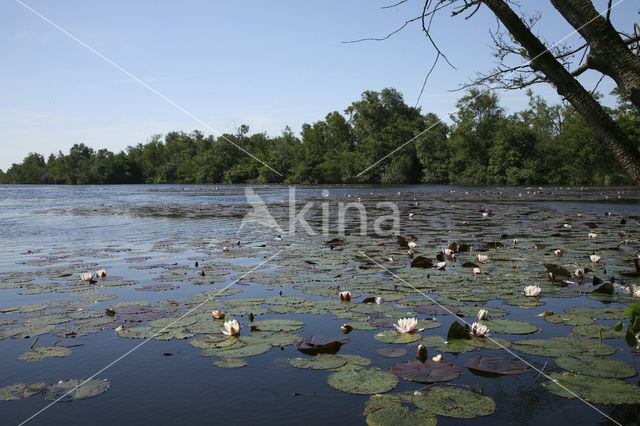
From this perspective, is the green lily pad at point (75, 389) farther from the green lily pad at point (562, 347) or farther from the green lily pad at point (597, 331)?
the green lily pad at point (597, 331)

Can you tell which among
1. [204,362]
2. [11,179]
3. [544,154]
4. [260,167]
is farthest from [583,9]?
[11,179]

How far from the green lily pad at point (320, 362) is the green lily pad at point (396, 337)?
0.52 meters

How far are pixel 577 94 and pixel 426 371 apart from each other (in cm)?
193

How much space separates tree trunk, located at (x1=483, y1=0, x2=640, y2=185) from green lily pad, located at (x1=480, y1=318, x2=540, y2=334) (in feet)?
5.22

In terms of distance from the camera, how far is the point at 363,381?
2.77 metres

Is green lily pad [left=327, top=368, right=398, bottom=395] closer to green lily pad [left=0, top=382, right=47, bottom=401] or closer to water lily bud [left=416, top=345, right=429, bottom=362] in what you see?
water lily bud [left=416, top=345, right=429, bottom=362]

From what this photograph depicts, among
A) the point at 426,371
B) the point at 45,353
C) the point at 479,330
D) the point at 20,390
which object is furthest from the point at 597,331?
the point at 45,353

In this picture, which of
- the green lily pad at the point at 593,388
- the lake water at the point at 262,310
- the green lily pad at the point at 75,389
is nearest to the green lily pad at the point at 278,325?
the lake water at the point at 262,310

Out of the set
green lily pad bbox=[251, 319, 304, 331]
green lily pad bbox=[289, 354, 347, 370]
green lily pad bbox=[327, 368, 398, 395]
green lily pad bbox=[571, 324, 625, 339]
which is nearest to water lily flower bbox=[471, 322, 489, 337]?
green lily pad bbox=[571, 324, 625, 339]

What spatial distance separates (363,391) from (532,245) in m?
6.47

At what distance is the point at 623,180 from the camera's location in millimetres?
45312

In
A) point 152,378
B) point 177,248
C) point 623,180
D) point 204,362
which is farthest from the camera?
point 623,180

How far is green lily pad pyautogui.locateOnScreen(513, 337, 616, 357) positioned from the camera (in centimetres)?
316

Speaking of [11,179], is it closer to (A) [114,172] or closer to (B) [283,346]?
(A) [114,172]
